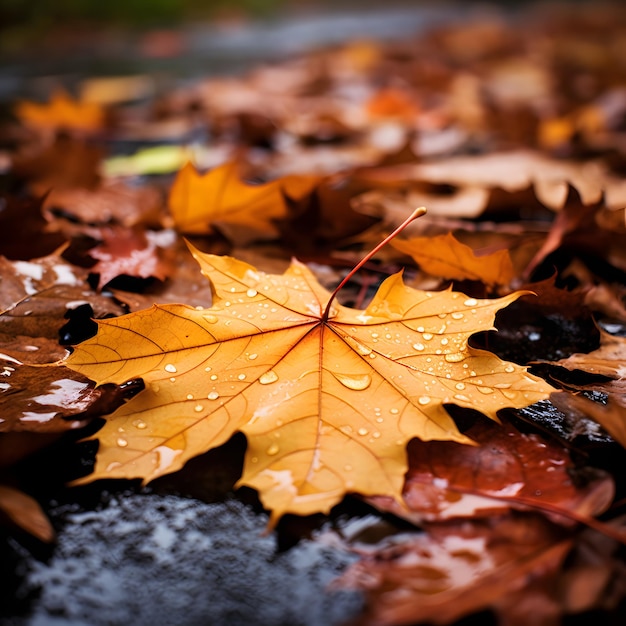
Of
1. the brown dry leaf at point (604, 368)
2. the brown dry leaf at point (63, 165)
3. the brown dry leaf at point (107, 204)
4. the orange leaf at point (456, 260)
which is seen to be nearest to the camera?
the brown dry leaf at point (604, 368)

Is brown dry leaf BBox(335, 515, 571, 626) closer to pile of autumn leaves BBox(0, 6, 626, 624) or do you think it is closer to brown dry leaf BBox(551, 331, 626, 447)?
pile of autumn leaves BBox(0, 6, 626, 624)

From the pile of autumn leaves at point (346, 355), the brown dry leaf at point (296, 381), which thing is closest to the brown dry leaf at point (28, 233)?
the pile of autumn leaves at point (346, 355)

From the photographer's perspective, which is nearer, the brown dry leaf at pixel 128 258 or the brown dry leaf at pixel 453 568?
the brown dry leaf at pixel 453 568

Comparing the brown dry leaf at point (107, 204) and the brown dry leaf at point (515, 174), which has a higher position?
the brown dry leaf at point (107, 204)

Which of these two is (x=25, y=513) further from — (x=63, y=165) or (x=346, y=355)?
(x=63, y=165)

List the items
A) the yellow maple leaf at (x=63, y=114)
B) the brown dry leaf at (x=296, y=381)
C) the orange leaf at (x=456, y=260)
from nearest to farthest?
the brown dry leaf at (x=296, y=381), the orange leaf at (x=456, y=260), the yellow maple leaf at (x=63, y=114)

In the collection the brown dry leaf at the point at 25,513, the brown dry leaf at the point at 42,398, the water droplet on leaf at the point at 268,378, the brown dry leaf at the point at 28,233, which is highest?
the brown dry leaf at the point at 28,233

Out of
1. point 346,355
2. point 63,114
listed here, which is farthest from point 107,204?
point 63,114

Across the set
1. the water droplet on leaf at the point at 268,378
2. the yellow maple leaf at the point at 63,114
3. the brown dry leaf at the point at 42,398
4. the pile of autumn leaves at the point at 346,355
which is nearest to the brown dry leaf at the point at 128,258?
the pile of autumn leaves at the point at 346,355

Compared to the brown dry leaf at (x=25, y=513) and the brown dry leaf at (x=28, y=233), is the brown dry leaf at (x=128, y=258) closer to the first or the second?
the brown dry leaf at (x=28, y=233)

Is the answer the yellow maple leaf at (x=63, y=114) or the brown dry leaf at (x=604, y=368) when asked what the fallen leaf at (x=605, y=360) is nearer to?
the brown dry leaf at (x=604, y=368)
